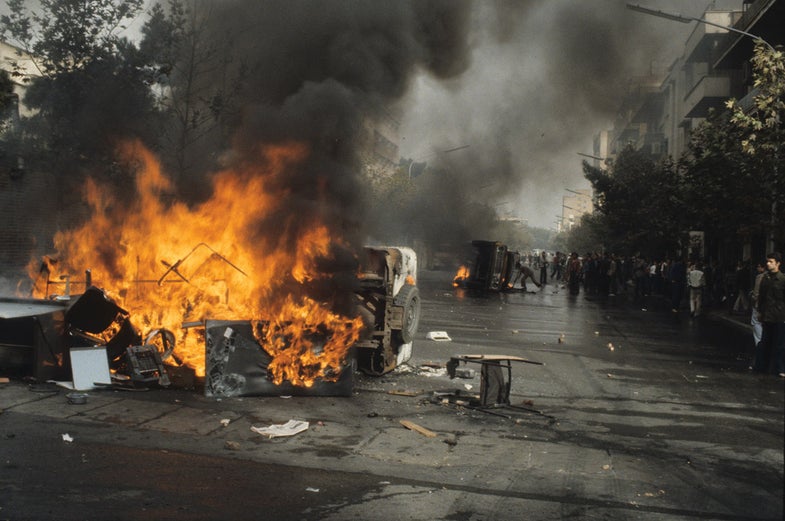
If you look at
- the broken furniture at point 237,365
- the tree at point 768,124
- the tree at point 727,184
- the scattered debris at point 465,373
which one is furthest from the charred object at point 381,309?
Result: the tree at point 727,184

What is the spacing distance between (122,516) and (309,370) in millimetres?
3693

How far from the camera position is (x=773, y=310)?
928 cm

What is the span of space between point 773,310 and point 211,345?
24.0ft

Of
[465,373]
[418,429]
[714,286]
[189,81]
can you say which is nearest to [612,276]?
[714,286]

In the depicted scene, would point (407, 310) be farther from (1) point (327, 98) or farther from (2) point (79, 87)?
(2) point (79, 87)

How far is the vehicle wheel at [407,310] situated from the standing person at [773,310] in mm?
4764

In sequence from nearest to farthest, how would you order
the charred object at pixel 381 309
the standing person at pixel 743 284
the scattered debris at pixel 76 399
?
the scattered debris at pixel 76 399
the charred object at pixel 381 309
the standing person at pixel 743 284

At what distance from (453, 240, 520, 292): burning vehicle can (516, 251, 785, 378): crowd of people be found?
194cm

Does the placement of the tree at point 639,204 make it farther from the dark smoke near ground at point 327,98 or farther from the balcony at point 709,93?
the dark smoke near ground at point 327,98

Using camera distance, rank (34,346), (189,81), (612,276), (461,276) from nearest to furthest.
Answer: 1. (34,346)
2. (189,81)
3. (612,276)
4. (461,276)

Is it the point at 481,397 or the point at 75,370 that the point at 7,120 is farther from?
the point at 481,397

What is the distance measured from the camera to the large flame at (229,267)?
8.09 metres

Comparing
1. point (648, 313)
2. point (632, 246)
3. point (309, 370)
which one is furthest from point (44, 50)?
point (632, 246)

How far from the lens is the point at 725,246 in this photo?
30.6 metres
